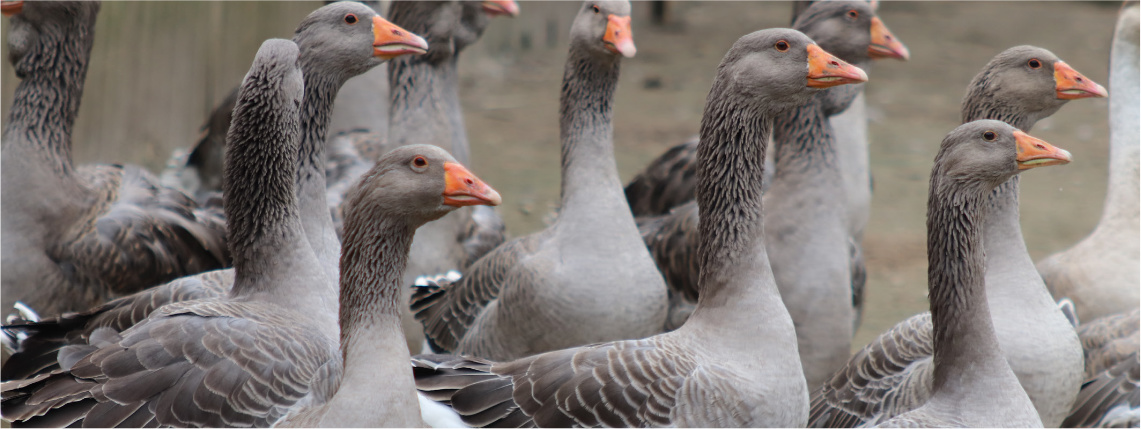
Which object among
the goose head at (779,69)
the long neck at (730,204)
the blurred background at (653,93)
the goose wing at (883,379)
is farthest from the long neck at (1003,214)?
the blurred background at (653,93)

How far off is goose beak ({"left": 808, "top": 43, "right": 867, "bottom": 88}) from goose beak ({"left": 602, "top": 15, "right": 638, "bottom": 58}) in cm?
110

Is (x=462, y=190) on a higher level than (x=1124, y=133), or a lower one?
higher

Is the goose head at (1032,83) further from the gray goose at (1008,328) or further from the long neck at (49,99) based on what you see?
the long neck at (49,99)

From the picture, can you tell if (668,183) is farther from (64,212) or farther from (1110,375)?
(64,212)

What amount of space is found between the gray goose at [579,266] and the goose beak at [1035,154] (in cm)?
174

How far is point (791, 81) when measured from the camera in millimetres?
4289

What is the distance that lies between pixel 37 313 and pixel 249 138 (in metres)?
1.79

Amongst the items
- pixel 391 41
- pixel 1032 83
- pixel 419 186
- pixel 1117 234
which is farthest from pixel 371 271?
pixel 1117 234

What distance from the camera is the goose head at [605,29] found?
521 centimetres

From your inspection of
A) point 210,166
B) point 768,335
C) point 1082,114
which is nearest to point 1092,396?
point 768,335

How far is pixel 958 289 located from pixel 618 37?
1.99m

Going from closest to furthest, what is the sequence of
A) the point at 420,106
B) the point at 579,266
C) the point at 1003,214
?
the point at 1003,214
the point at 579,266
the point at 420,106

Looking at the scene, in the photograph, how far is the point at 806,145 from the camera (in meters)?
5.64

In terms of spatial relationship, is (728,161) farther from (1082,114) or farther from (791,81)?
(1082,114)
